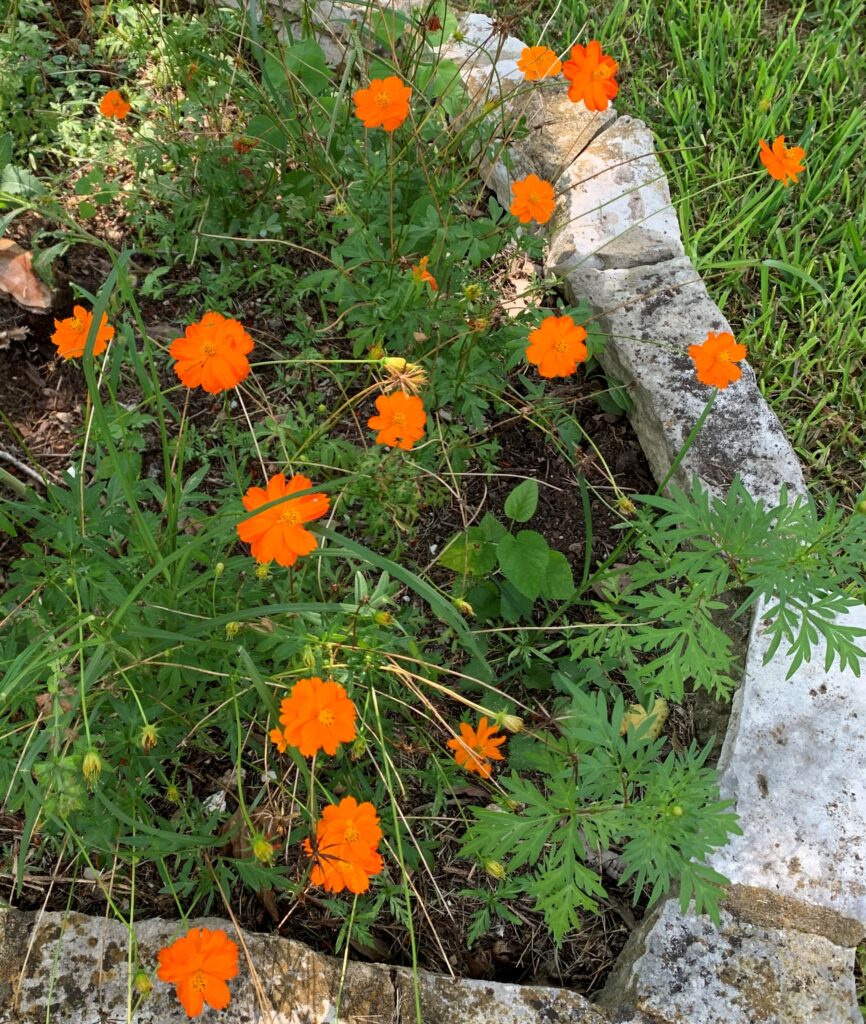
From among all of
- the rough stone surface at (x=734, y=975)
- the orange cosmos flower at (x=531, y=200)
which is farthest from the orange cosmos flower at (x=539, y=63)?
the rough stone surface at (x=734, y=975)

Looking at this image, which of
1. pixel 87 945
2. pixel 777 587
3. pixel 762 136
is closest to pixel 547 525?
pixel 777 587

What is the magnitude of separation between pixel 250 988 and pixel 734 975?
0.97 m

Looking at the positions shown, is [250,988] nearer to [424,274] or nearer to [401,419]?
[401,419]

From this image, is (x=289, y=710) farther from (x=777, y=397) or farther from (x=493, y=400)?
(x=777, y=397)

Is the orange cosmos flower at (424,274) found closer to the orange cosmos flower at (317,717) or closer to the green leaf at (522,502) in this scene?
the green leaf at (522,502)

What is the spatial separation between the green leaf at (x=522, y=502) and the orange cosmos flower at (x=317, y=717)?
1010 mm

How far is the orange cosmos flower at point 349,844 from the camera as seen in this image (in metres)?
1.58

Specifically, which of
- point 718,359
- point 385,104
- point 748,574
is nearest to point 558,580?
point 748,574

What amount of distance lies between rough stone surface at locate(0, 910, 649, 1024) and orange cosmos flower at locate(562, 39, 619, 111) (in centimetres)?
197

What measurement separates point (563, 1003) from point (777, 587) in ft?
3.09

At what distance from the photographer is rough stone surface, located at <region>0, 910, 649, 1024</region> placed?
1.67 metres

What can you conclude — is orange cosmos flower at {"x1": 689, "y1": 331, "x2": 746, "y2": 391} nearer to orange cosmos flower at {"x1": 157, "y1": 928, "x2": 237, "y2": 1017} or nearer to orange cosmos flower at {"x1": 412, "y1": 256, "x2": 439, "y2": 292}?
orange cosmos flower at {"x1": 412, "y1": 256, "x2": 439, "y2": 292}

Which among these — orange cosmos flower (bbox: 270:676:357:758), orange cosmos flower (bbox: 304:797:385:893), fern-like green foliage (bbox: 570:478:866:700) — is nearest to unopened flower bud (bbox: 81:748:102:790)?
orange cosmos flower (bbox: 270:676:357:758)

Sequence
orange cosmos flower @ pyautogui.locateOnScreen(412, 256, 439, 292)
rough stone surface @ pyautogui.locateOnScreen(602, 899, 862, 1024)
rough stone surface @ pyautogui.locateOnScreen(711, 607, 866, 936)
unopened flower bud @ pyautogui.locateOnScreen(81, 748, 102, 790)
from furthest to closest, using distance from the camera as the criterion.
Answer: orange cosmos flower @ pyautogui.locateOnScreen(412, 256, 439, 292) → rough stone surface @ pyautogui.locateOnScreen(711, 607, 866, 936) → rough stone surface @ pyautogui.locateOnScreen(602, 899, 862, 1024) → unopened flower bud @ pyautogui.locateOnScreen(81, 748, 102, 790)
